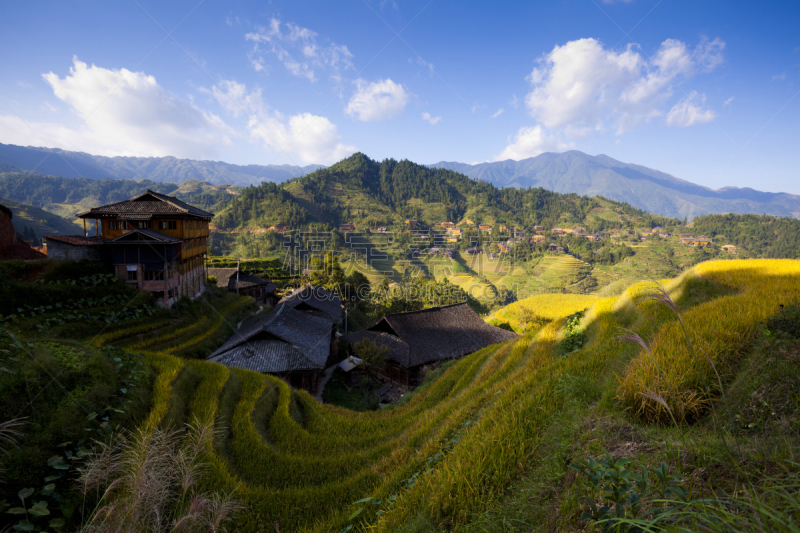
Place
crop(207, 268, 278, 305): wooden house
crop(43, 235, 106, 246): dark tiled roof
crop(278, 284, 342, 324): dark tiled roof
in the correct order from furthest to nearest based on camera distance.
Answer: crop(207, 268, 278, 305): wooden house
crop(278, 284, 342, 324): dark tiled roof
crop(43, 235, 106, 246): dark tiled roof

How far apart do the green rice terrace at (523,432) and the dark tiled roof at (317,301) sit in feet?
63.4

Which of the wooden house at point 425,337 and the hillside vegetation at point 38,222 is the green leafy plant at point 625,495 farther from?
the hillside vegetation at point 38,222

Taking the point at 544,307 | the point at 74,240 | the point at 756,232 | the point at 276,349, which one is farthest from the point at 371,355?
the point at 756,232

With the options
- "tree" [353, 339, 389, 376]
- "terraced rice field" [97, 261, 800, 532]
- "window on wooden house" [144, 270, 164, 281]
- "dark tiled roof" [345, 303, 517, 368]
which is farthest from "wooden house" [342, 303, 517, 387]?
"window on wooden house" [144, 270, 164, 281]

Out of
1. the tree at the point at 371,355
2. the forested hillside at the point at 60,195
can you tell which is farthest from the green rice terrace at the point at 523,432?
the forested hillside at the point at 60,195

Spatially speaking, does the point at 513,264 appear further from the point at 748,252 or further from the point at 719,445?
the point at 719,445

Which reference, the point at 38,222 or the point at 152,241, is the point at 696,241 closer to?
the point at 152,241

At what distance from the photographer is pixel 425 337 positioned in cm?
2542

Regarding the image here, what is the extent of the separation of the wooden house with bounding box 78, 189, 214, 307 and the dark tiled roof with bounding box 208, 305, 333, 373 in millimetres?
5168

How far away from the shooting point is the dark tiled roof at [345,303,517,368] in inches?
917

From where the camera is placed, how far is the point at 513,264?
419 ft

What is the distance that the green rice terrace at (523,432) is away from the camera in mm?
2396

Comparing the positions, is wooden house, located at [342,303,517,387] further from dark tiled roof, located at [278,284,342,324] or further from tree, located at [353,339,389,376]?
dark tiled roof, located at [278,284,342,324]

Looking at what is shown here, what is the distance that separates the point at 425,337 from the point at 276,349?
1165cm
